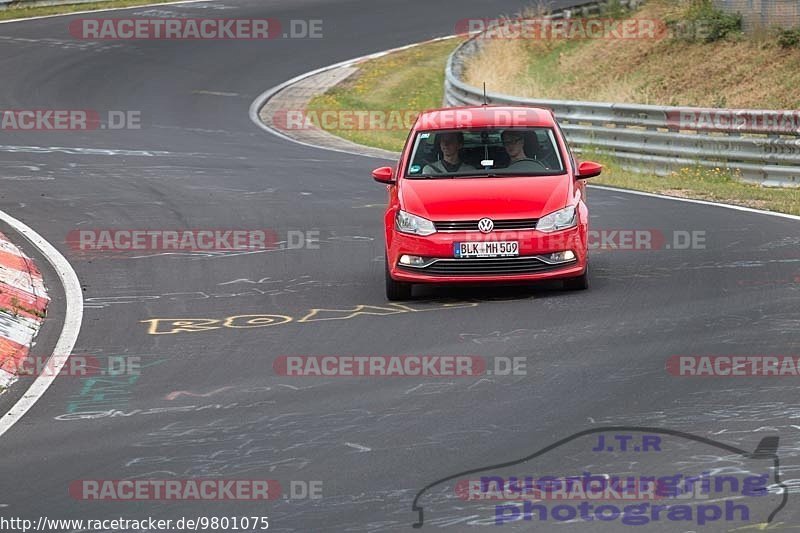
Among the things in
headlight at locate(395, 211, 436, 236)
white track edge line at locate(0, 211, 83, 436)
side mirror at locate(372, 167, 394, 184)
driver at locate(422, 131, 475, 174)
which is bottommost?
white track edge line at locate(0, 211, 83, 436)

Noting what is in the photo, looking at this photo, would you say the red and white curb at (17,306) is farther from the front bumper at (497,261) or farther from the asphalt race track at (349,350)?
the front bumper at (497,261)

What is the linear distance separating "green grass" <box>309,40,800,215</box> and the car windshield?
455 cm

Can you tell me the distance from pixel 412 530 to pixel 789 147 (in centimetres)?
1414

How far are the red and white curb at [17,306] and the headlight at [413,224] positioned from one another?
319 cm

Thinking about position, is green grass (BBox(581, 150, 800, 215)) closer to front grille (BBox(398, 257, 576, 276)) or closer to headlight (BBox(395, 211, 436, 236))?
front grille (BBox(398, 257, 576, 276))

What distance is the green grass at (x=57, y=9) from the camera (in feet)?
137

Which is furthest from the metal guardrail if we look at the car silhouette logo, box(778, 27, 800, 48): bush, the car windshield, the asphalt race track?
the car silhouette logo

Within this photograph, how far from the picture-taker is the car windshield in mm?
13133

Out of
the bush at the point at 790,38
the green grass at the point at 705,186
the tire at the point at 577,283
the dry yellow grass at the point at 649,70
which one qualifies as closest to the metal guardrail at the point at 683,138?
the green grass at the point at 705,186

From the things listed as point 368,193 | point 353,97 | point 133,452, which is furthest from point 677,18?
point 133,452

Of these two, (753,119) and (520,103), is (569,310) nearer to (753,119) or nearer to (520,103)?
(753,119)

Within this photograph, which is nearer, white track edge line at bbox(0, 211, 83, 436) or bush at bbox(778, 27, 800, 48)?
white track edge line at bbox(0, 211, 83, 436)

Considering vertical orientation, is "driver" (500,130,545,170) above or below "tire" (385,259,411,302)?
above

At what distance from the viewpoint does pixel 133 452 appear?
8.07 m
